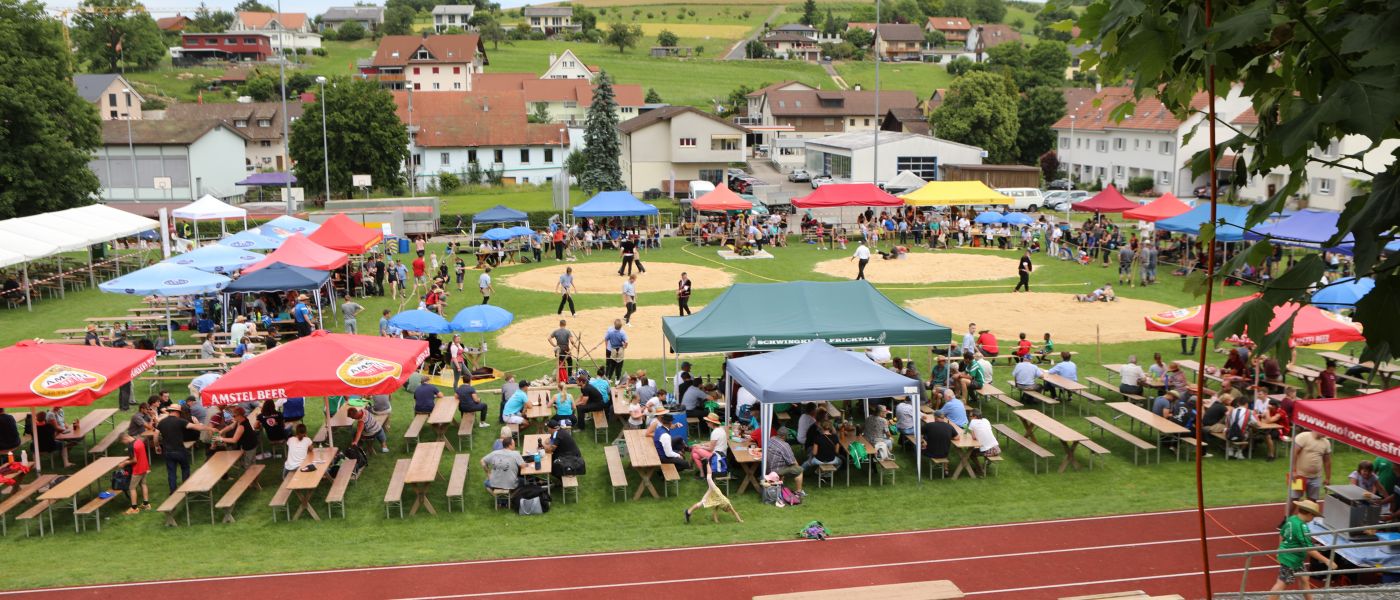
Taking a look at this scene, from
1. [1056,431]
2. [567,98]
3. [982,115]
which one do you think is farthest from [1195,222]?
[567,98]

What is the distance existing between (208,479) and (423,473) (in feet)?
9.82

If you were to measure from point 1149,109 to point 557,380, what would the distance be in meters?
58.1

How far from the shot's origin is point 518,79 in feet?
356

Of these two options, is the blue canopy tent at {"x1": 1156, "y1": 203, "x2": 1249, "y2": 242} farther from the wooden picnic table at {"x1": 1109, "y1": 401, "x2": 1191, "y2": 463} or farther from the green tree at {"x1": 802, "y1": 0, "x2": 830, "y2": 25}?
the green tree at {"x1": 802, "y1": 0, "x2": 830, "y2": 25}

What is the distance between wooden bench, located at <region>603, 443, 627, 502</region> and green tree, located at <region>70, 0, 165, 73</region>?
415ft

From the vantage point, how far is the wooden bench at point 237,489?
14180 mm

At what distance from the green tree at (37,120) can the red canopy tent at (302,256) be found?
18257mm

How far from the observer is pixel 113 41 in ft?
402

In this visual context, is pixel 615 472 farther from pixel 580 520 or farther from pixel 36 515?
pixel 36 515

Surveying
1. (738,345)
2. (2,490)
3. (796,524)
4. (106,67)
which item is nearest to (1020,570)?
(796,524)

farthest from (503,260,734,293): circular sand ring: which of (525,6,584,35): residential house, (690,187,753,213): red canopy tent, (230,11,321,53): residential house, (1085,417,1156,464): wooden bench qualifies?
(525,6,584,35): residential house

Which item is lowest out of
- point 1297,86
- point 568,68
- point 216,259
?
point 216,259

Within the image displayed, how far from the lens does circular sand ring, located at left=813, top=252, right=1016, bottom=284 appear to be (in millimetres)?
34875

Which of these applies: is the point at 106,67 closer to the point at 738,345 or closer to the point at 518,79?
the point at 518,79
